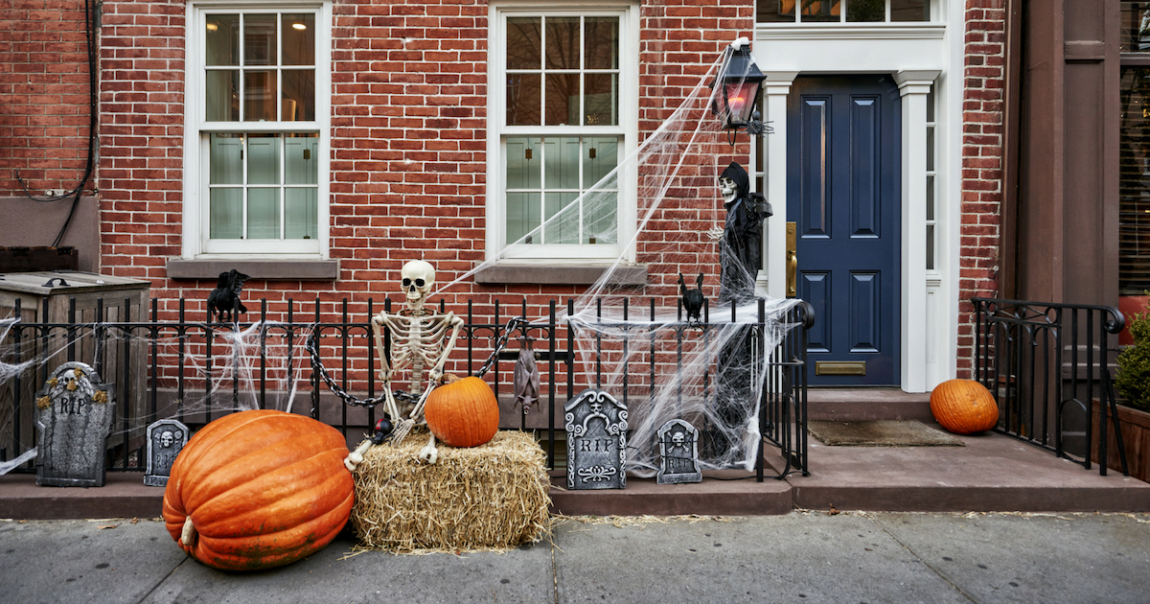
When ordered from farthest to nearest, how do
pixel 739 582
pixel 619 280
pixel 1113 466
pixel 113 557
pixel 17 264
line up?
pixel 619 280 < pixel 17 264 < pixel 1113 466 < pixel 113 557 < pixel 739 582

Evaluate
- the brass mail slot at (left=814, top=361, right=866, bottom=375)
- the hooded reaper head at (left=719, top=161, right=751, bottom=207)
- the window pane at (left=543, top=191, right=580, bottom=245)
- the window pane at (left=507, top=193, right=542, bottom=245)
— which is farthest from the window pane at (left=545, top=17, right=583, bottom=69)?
the brass mail slot at (left=814, top=361, right=866, bottom=375)

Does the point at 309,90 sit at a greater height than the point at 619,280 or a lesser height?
greater

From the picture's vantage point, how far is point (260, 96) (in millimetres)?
5590

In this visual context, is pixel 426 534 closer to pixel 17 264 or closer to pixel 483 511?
pixel 483 511

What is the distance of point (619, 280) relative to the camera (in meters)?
5.32

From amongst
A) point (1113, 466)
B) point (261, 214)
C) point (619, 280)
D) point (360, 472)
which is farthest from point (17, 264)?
point (1113, 466)

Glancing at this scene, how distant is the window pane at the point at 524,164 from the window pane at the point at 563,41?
64cm

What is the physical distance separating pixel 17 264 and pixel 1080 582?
6.44m

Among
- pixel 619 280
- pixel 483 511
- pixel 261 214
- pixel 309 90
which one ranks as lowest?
pixel 483 511

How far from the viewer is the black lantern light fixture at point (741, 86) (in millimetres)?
4523

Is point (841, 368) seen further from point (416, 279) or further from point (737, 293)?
point (416, 279)

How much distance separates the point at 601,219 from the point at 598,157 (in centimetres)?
52

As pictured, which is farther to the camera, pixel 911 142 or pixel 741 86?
pixel 911 142

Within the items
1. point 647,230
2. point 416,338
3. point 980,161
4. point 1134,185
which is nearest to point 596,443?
point 416,338
